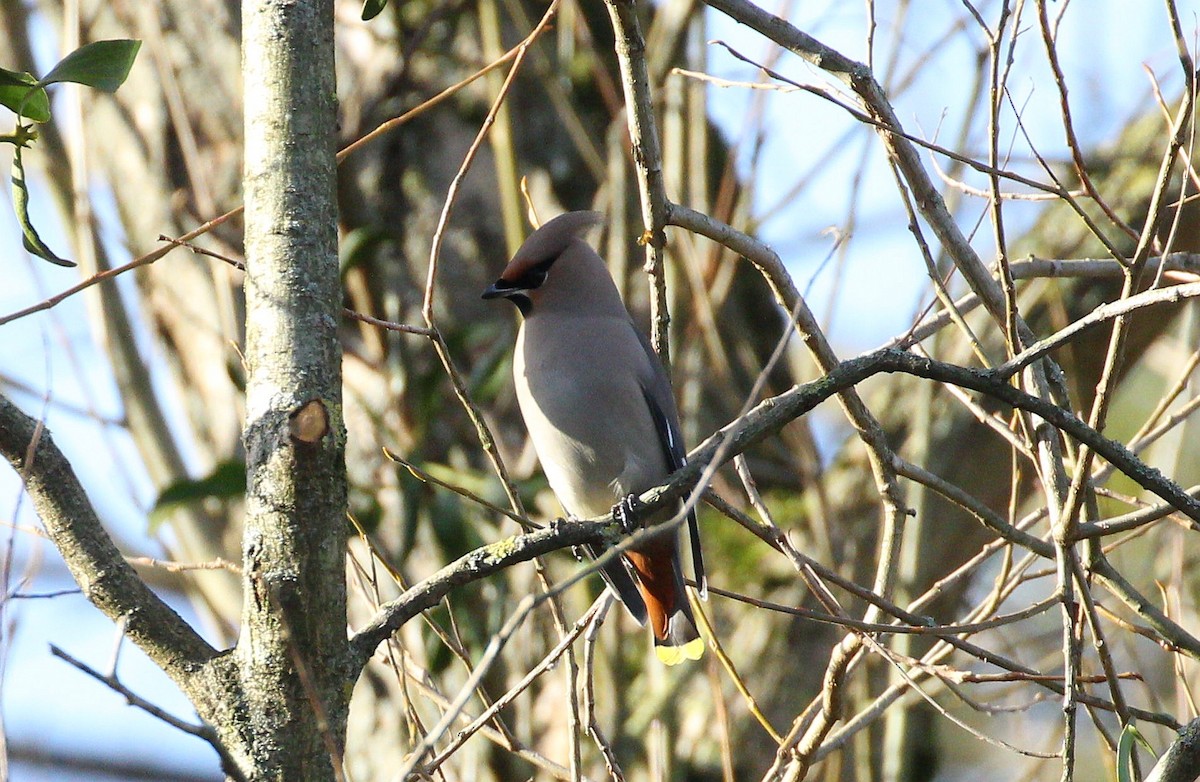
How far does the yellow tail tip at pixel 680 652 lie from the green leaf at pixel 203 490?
4.72 ft

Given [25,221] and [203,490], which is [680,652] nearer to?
[203,490]

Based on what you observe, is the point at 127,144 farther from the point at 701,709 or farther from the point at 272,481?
the point at 272,481

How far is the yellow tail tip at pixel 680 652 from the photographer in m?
3.22

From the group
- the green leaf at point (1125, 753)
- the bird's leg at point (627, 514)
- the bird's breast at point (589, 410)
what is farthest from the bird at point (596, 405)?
the green leaf at point (1125, 753)

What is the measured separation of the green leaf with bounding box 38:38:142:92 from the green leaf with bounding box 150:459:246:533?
2.18 meters

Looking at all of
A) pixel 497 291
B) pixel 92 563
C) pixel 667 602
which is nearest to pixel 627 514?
pixel 92 563

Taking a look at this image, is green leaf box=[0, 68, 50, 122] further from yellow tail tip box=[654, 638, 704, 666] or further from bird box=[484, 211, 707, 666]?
yellow tail tip box=[654, 638, 704, 666]

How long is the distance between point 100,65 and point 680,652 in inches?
78.1

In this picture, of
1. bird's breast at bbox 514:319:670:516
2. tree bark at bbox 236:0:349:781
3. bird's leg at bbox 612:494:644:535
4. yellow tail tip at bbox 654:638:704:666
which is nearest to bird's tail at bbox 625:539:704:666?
yellow tail tip at bbox 654:638:704:666

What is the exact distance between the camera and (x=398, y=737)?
4.37 m

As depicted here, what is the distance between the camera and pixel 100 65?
1.90 m

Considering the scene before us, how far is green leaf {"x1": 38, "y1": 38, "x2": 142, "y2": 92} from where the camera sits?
6.18 ft

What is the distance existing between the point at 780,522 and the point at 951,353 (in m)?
0.83

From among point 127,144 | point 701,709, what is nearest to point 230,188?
point 127,144
